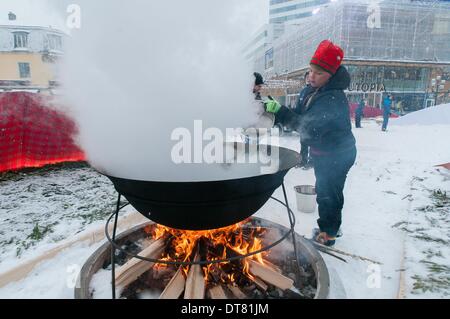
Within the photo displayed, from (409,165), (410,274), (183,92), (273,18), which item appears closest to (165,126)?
(183,92)

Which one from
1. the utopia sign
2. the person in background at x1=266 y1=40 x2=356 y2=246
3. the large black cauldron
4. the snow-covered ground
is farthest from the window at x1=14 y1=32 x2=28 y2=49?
the large black cauldron

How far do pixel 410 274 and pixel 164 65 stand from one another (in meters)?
2.80

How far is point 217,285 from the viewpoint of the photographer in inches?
84.3

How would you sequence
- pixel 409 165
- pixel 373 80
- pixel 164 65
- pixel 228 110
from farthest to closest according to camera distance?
pixel 373 80
pixel 409 165
pixel 228 110
pixel 164 65

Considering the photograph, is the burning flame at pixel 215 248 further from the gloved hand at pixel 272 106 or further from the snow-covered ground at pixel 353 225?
the gloved hand at pixel 272 106

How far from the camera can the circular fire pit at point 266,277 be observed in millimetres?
2105

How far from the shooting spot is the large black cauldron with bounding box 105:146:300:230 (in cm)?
161

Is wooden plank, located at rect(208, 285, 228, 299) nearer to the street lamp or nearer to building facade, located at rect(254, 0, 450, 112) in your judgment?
building facade, located at rect(254, 0, 450, 112)

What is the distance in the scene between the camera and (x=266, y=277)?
2.17m

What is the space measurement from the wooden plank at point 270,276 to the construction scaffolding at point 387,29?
2157 centimetres

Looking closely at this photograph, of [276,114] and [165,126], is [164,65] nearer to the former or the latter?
[165,126]

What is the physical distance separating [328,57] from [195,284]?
93.0 inches

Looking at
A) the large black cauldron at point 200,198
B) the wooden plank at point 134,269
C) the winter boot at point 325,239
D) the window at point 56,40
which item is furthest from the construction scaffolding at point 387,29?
the large black cauldron at point 200,198

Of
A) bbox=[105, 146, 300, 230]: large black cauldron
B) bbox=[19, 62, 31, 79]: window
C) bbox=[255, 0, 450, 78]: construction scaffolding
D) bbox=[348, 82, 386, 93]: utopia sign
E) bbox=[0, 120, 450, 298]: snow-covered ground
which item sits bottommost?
bbox=[0, 120, 450, 298]: snow-covered ground
